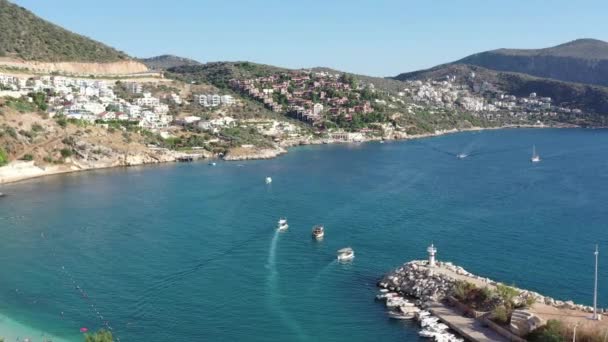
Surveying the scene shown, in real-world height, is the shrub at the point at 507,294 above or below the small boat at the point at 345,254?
above

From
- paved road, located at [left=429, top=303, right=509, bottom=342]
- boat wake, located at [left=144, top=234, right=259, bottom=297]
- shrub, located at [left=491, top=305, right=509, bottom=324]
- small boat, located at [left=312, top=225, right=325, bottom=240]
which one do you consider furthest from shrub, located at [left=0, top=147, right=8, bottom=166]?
shrub, located at [left=491, top=305, right=509, bottom=324]

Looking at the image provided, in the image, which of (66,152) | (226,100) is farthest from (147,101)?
(66,152)

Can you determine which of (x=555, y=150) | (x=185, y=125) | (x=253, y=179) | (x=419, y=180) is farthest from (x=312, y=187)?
(x=555, y=150)

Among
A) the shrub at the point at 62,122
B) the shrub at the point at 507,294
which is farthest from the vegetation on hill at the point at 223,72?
the shrub at the point at 507,294

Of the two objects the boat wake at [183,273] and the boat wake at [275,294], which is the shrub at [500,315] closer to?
the boat wake at [275,294]

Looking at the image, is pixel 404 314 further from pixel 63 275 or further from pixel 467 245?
pixel 63 275

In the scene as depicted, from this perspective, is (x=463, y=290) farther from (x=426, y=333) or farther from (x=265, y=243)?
(x=265, y=243)
